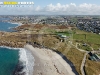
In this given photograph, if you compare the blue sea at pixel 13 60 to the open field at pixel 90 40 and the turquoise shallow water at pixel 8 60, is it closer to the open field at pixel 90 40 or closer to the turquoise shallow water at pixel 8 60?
the turquoise shallow water at pixel 8 60

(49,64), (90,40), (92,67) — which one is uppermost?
(90,40)

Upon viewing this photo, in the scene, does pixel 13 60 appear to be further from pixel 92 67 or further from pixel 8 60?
pixel 92 67

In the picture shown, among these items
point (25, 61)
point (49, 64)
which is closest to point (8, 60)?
point (25, 61)

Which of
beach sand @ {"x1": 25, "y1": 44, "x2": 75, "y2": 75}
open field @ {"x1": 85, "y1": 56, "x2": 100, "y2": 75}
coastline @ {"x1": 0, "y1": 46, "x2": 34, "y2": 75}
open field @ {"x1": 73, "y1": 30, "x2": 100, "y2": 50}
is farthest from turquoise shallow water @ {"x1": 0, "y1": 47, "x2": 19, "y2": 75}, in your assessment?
open field @ {"x1": 73, "y1": 30, "x2": 100, "y2": 50}

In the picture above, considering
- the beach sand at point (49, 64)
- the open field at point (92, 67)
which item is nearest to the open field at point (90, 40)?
the open field at point (92, 67)

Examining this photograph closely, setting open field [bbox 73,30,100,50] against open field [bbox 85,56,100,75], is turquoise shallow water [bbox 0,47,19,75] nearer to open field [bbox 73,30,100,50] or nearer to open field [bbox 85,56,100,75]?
open field [bbox 85,56,100,75]

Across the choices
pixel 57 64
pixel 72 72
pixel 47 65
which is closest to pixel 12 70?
pixel 47 65

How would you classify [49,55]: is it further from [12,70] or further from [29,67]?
[12,70]
